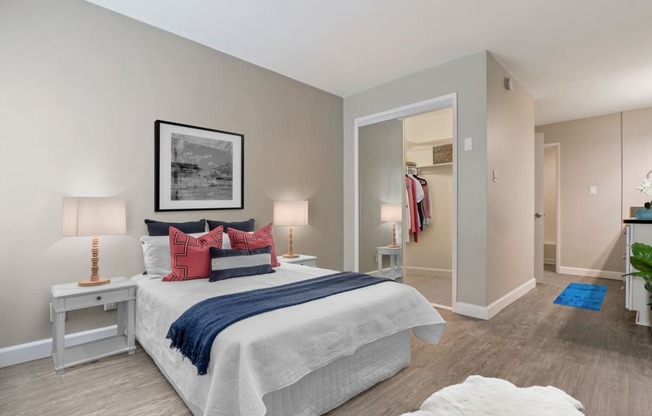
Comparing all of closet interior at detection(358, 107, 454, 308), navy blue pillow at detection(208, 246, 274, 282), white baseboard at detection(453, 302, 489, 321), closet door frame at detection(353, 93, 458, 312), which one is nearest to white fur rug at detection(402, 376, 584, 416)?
navy blue pillow at detection(208, 246, 274, 282)

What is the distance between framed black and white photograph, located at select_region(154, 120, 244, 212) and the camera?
3.07 meters

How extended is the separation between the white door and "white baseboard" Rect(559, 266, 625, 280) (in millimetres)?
1123

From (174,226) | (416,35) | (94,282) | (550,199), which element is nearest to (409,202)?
(416,35)

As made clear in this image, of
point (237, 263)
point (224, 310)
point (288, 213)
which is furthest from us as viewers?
point (288, 213)

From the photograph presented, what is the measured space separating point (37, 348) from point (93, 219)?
3.41ft

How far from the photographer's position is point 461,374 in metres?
2.24

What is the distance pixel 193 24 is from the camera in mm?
2967

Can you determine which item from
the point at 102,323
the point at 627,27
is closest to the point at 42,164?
the point at 102,323

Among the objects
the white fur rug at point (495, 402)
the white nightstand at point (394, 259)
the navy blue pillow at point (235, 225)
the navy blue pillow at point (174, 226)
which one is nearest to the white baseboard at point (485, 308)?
the white nightstand at point (394, 259)

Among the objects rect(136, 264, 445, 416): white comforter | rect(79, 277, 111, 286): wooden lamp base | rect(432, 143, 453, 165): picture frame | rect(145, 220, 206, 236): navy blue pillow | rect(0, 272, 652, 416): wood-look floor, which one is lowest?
rect(0, 272, 652, 416): wood-look floor

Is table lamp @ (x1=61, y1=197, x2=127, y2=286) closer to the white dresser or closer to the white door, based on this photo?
the white dresser

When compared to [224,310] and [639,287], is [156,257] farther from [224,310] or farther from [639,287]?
[639,287]

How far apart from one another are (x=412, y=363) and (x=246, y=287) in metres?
1.28

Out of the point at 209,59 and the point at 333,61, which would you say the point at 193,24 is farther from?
the point at 333,61
